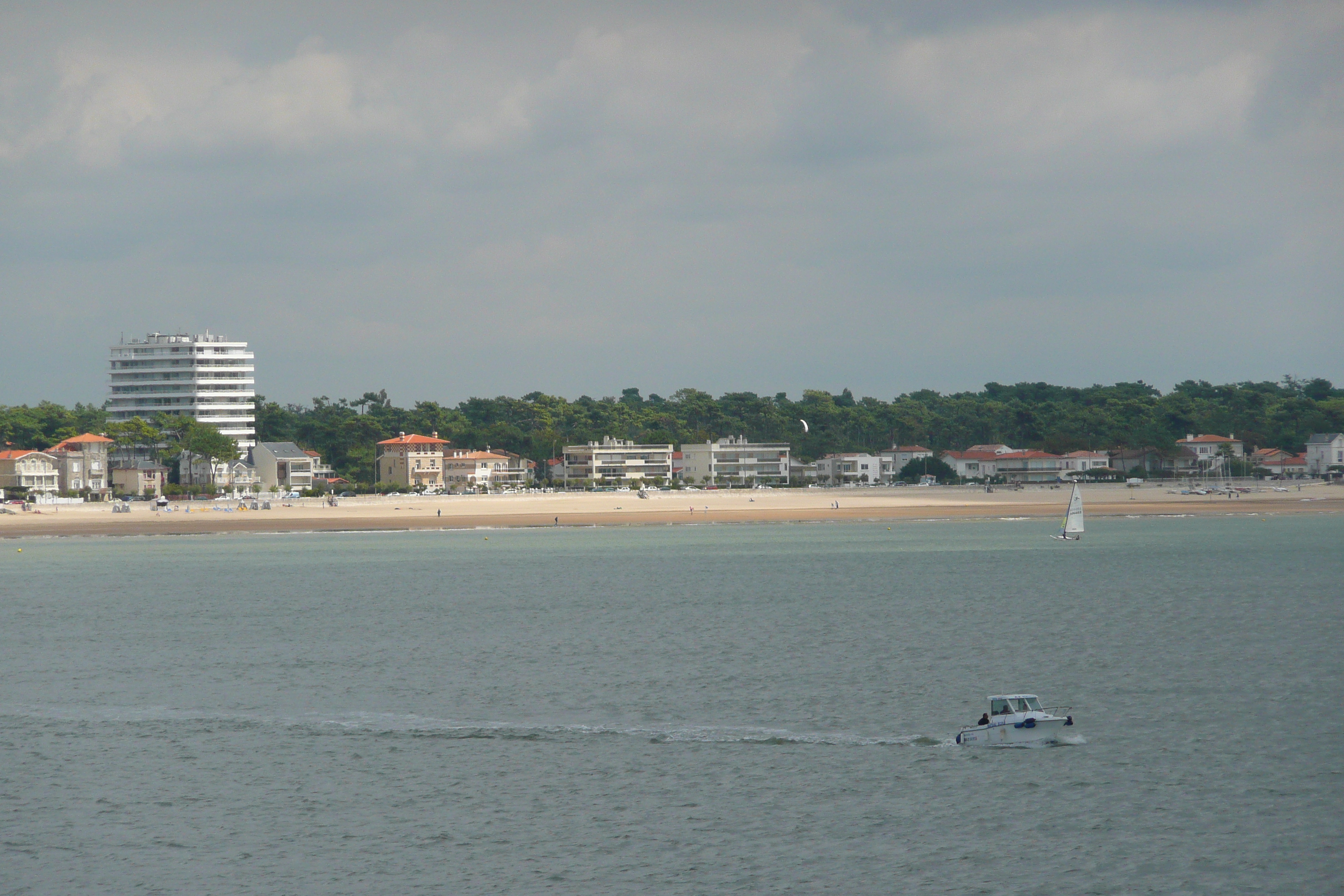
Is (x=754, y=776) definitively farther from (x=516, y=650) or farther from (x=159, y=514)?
(x=159, y=514)

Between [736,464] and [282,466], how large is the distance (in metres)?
66.1

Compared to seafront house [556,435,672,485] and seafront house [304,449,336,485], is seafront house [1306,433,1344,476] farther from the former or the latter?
seafront house [304,449,336,485]

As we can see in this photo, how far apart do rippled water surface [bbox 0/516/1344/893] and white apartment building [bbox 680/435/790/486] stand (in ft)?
464

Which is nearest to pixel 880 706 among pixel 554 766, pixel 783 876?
pixel 554 766

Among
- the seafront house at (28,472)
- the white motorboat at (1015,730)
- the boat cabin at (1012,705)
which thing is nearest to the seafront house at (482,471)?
the seafront house at (28,472)

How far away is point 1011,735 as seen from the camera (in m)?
25.0

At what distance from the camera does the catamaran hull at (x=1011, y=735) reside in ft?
82.0

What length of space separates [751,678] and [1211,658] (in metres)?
12.6

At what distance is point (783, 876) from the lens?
17.9m

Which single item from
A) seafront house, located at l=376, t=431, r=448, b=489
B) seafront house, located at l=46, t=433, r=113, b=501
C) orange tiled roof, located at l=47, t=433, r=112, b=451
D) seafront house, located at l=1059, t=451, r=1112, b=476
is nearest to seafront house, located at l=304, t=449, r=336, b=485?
seafront house, located at l=376, t=431, r=448, b=489

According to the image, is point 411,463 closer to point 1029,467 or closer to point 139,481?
point 139,481

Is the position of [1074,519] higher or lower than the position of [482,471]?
lower

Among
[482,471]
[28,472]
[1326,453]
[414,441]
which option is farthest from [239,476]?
[1326,453]

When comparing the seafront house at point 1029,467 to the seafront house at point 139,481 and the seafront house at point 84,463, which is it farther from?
the seafront house at point 84,463
